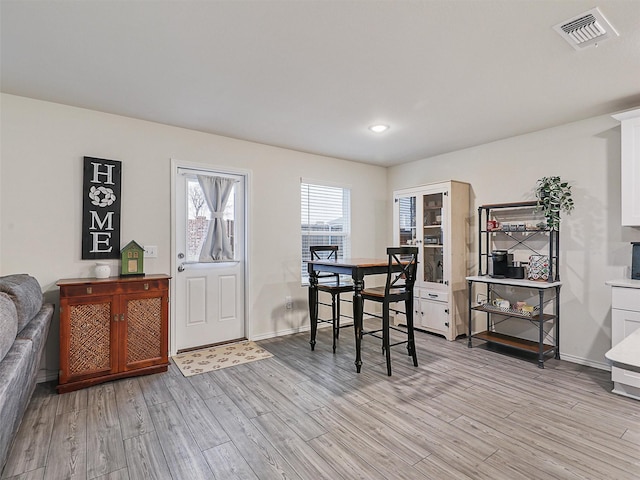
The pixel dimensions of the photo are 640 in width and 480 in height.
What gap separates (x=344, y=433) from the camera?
7.20 feet

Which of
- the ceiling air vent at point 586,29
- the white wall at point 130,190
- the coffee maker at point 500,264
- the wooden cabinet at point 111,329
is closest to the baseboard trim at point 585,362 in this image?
the coffee maker at point 500,264

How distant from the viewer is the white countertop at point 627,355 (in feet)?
3.86

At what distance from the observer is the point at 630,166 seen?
9.61 ft

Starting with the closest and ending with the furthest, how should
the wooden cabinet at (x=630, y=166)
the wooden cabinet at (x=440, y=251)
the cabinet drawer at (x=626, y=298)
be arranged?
1. the cabinet drawer at (x=626, y=298)
2. the wooden cabinet at (x=630, y=166)
3. the wooden cabinet at (x=440, y=251)

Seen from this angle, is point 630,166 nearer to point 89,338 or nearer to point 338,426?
point 338,426

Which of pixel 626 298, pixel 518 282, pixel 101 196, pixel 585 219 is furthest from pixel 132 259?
pixel 585 219

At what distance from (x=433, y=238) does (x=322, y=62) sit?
2.85m

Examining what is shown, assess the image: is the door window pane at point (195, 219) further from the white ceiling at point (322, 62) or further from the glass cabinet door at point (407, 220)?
the glass cabinet door at point (407, 220)

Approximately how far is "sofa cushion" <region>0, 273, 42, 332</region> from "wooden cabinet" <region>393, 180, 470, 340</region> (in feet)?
13.1

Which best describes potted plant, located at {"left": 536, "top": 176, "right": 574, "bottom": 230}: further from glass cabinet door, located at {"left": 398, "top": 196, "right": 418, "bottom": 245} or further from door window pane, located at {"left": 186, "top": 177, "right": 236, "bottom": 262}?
door window pane, located at {"left": 186, "top": 177, "right": 236, "bottom": 262}

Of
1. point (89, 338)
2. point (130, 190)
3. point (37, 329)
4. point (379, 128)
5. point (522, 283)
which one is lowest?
point (89, 338)

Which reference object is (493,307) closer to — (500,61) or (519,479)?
(519,479)

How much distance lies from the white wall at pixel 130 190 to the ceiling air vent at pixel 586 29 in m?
3.14

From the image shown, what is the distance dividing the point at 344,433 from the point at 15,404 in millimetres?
1786
